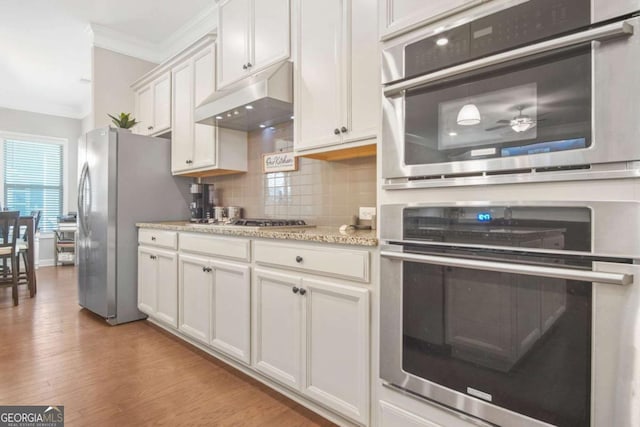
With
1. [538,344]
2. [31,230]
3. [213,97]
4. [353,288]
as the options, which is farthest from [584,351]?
[31,230]

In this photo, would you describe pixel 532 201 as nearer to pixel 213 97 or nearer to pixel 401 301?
pixel 401 301

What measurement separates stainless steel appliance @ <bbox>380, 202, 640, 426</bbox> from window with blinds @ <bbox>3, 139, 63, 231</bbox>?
23.5 ft

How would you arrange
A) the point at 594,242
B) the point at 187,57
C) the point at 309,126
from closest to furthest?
the point at 594,242 → the point at 309,126 → the point at 187,57

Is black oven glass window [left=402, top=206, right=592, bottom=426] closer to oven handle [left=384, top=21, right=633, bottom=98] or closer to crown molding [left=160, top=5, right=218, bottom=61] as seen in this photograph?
oven handle [left=384, top=21, right=633, bottom=98]

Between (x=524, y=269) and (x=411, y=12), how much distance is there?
97 cm

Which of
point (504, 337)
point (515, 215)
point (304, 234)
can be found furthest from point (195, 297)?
point (515, 215)

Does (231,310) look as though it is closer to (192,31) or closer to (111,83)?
(192,31)

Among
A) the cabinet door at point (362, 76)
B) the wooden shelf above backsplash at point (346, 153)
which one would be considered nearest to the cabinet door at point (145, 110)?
the wooden shelf above backsplash at point (346, 153)

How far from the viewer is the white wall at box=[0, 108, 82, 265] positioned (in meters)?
5.93

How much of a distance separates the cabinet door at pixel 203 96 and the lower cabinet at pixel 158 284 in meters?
0.85

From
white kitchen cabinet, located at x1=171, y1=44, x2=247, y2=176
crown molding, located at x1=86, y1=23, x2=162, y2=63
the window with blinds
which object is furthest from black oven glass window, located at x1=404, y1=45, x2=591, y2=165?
the window with blinds

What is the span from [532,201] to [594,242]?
180 millimetres

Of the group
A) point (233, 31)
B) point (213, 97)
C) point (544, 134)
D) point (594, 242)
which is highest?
point (233, 31)

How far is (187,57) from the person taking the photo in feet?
10.5
